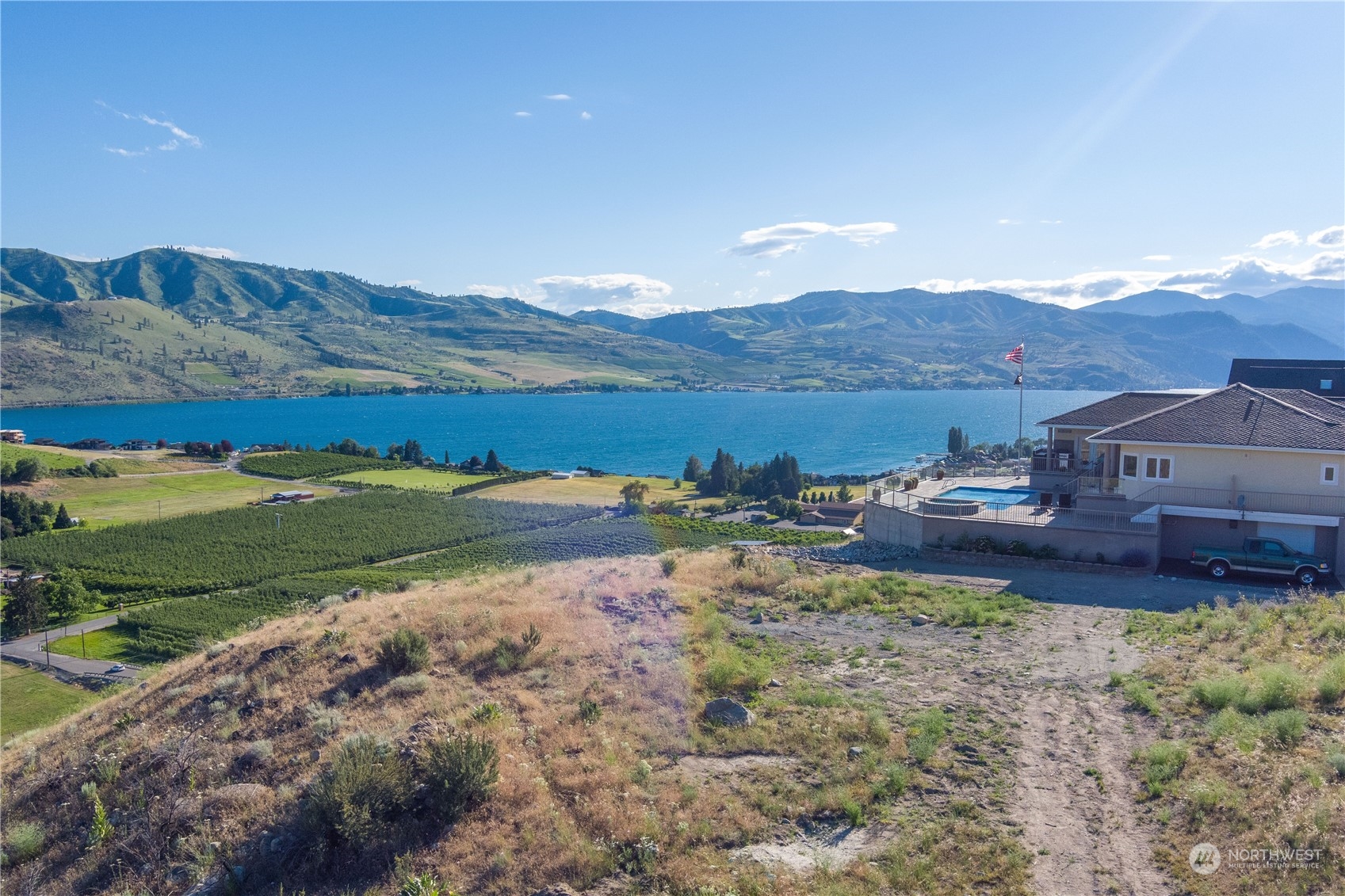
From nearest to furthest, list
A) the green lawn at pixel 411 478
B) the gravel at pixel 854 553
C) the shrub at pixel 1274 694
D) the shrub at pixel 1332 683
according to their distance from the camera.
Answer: the shrub at pixel 1332 683 < the shrub at pixel 1274 694 < the gravel at pixel 854 553 < the green lawn at pixel 411 478

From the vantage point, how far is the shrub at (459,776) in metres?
8.51

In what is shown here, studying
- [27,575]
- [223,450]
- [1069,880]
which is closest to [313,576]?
[27,575]

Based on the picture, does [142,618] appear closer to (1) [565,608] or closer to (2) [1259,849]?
(1) [565,608]

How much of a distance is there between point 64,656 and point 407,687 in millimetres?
34756

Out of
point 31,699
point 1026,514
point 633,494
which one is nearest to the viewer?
point 1026,514

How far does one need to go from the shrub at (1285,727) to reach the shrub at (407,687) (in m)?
10.9

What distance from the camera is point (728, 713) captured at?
10711 millimetres

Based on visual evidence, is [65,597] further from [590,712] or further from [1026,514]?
[1026,514]

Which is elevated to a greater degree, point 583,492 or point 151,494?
point 583,492

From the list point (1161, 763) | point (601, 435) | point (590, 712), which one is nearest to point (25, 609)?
point (590, 712)

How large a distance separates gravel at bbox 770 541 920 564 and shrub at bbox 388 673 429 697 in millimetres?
14230

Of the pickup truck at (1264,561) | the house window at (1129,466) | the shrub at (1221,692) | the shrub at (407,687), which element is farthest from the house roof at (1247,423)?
the shrub at (407,687)

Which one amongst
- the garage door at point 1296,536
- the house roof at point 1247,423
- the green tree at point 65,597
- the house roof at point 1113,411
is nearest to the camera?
the garage door at point 1296,536

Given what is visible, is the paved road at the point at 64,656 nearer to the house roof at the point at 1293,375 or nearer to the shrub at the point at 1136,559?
the shrub at the point at 1136,559
